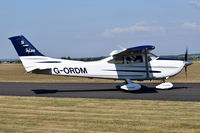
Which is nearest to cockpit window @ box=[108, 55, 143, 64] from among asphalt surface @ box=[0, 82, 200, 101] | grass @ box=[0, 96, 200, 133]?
asphalt surface @ box=[0, 82, 200, 101]

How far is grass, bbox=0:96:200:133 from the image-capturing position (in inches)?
324

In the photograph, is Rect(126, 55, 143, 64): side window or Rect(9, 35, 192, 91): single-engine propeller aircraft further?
Rect(126, 55, 143, 64): side window

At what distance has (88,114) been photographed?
1043 cm

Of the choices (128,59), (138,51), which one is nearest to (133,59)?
(128,59)

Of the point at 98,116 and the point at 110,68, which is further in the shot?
the point at 110,68

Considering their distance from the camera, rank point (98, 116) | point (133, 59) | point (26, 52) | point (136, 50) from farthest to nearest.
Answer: point (133, 59), point (26, 52), point (136, 50), point (98, 116)

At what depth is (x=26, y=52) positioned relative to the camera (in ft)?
57.1

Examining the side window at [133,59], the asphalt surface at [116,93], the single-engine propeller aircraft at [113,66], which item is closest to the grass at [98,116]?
the asphalt surface at [116,93]

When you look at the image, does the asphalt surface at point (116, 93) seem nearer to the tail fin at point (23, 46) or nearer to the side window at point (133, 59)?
the side window at point (133, 59)

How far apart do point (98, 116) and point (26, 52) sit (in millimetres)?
8617

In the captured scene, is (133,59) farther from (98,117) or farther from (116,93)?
(98,117)

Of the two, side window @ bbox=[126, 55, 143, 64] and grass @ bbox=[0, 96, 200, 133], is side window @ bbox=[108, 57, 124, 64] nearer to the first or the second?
side window @ bbox=[126, 55, 143, 64]

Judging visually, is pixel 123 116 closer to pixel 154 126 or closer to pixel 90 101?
pixel 154 126

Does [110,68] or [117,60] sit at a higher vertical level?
[117,60]
